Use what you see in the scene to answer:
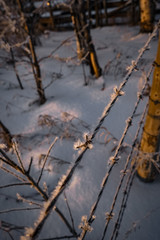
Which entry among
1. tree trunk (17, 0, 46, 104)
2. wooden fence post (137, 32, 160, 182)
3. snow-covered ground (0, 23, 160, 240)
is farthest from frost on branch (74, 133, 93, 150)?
tree trunk (17, 0, 46, 104)

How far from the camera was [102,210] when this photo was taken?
2.03m

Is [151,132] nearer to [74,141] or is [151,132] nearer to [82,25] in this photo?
[74,141]

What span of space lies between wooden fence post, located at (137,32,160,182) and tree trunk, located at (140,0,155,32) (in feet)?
21.6

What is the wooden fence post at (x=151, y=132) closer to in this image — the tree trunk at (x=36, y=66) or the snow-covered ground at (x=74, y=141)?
the snow-covered ground at (x=74, y=141)

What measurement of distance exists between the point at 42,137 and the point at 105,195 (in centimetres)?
178

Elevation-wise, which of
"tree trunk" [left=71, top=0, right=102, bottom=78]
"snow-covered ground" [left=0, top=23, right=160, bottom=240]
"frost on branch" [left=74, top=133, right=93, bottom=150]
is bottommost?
"snow-covered ground" [left=0, top=23, right=160, bottom=240]

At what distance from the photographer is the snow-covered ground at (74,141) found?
1931 millimetres

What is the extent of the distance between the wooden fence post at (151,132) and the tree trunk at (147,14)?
6.59 m

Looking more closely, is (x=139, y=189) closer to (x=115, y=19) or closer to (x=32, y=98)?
(x=32, y=98)

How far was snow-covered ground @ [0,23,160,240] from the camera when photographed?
193cm

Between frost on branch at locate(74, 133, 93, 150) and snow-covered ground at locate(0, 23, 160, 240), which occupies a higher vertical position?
frost on branch at locate(74, 133, 93, 150)

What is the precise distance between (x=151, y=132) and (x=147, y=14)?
6.80 m

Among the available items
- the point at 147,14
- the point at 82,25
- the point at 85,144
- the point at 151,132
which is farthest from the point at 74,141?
the point at 147,14

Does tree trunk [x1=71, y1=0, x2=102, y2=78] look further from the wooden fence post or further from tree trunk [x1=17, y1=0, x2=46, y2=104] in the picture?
the wooden fence post
